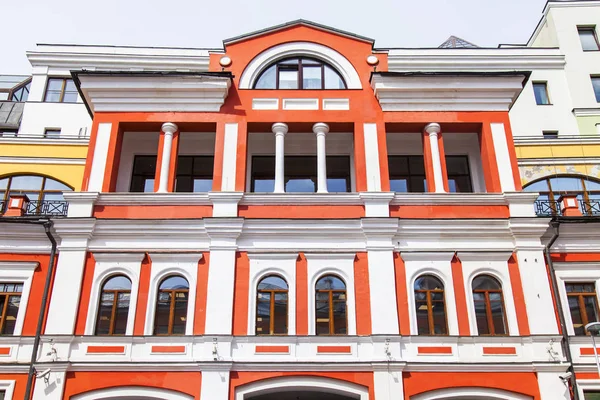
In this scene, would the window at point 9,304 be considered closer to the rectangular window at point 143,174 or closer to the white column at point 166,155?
the rectangular window at point 143,174

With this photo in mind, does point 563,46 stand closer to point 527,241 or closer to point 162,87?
point 527,241

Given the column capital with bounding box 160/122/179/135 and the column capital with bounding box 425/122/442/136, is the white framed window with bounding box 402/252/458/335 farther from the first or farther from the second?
the column capital with bounding box 160/122/179/135

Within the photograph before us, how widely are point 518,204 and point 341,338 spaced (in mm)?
7705

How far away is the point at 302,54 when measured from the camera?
23234 mm

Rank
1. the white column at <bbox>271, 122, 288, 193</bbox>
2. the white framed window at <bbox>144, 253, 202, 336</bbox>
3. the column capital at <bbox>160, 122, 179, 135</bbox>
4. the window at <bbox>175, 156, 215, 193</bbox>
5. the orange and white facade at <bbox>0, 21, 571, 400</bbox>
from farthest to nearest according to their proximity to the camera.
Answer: the window at <bbox>175, 156, 215, 193</bbox> → the column capital at <bbox>160, 122, 179, 135</bbox> → the white column at <bbox>271, 122, 288, 193</bbox> → the white framed window at <bbox>144, 253, 202, 336</bbox> → the orange and white facade at <bbox>0, 21, 571, 400</bbox>

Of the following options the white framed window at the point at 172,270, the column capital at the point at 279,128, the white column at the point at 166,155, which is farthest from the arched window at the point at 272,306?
the column capital at the point at 279,128

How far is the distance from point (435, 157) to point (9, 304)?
15292 millimetres

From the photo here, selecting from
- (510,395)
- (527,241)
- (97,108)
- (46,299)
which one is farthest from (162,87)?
(510,395)

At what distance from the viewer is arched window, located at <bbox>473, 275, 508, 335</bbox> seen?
1917 centimetres

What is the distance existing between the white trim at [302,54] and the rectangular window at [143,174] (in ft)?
16.5

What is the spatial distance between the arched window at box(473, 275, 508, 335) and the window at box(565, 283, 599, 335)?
8.08 ft

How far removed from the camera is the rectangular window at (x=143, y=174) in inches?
902

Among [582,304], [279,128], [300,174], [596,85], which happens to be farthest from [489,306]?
Answer: [596,85]

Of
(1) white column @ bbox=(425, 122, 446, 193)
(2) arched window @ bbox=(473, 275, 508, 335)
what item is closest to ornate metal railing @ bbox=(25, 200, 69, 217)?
(1) white column @ bbox=(425, 122, 446, 193)
